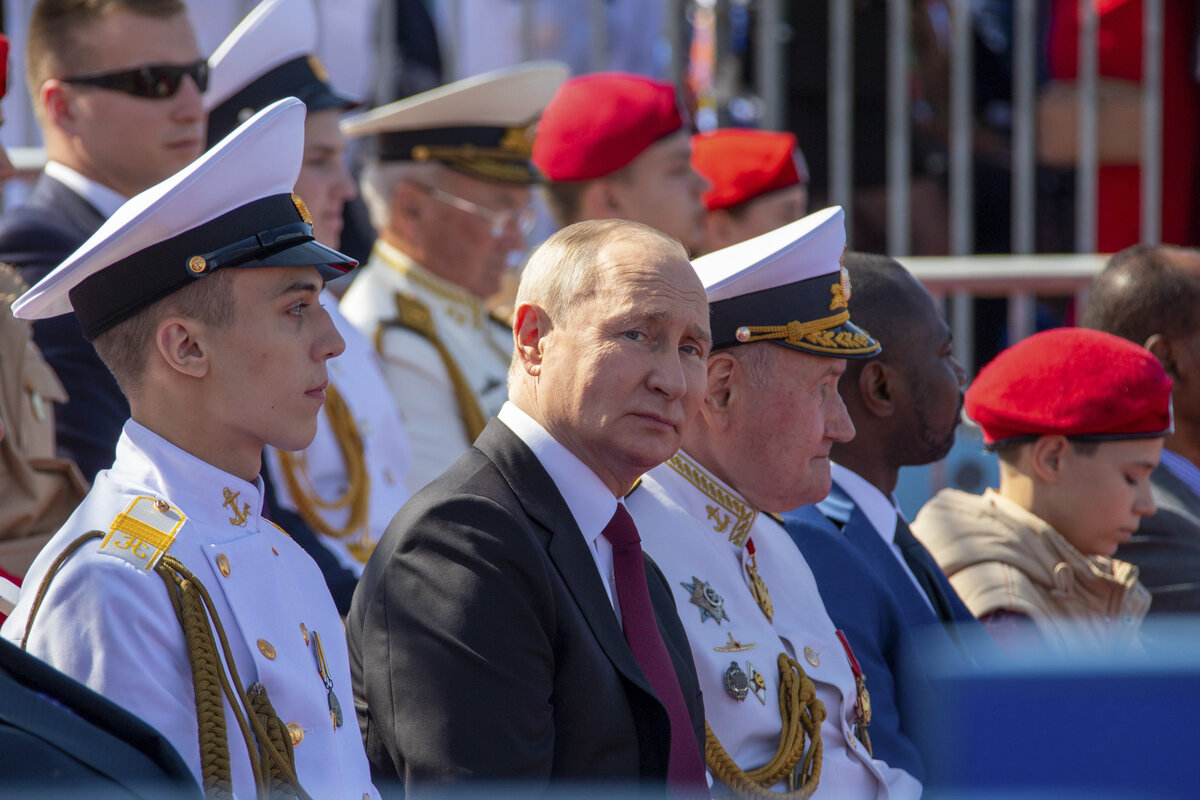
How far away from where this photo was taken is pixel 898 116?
21.3 ft

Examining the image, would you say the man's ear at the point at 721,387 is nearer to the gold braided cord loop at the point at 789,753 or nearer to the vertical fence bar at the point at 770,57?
the gold braided cord loop at the point at 789,753

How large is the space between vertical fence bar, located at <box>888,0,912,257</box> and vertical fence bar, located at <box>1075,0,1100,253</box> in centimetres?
67

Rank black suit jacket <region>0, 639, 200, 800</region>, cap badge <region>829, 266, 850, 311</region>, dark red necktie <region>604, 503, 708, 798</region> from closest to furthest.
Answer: black suit jacket <region>0, 639, 200, 800</region> → dark red necktie <region>604, 503, 708, 798</region> → cap badge <region>829, 266, 850, 311</region>

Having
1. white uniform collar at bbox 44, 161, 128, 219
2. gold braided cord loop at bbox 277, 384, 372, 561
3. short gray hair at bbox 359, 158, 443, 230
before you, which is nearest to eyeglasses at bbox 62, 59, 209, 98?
white uniform collar at bbox 44, 161, 128, 219

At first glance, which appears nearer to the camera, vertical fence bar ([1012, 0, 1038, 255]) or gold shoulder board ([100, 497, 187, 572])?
gold shoulder board ([100, 497, 187, 572])

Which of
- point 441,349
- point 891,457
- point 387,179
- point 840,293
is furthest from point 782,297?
point 387,179

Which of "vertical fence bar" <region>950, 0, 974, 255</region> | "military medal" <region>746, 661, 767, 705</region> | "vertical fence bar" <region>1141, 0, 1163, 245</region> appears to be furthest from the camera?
"vertical fence bar" <region>950, 0, 974, 255</region>

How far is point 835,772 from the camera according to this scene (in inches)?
117

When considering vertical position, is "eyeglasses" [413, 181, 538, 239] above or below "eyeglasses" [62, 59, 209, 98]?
below

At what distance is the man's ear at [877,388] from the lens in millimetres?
3762

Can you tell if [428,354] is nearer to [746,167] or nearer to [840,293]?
[746,167]

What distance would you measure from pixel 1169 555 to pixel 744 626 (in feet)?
5.80

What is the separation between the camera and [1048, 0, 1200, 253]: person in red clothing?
6.40 metres

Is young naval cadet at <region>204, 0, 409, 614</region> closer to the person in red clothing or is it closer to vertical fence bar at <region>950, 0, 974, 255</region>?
vertical fence bar at <region>950, 0, 974, 255</region>
